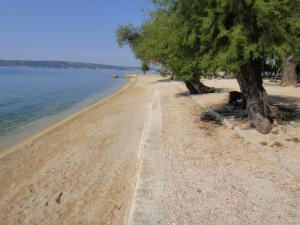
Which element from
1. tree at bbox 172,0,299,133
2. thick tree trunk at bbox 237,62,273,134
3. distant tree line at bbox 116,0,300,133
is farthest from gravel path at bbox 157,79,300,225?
tree at bbox 172,0,299,133

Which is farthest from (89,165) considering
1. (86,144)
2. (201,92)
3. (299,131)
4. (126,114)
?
(201,92)

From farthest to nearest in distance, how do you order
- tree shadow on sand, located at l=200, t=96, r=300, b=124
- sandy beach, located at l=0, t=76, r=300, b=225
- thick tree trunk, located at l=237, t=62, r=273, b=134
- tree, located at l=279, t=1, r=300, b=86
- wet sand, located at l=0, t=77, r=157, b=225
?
tree shadow on sand, located at l=200, t=96, r=300, b=124 → thick tree trunk, located at l=237, t=62, r=273, b=134 → tree, located at l=279, t=1, r=300, b=86 → wet sand, located at l=0, t=77, r=157, b=225 → sandy beach, located at l=0, t=76, r=300, b=225

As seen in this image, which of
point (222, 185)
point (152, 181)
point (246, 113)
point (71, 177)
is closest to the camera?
point (222, 185)

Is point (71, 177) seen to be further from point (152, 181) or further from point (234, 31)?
point (234, 31)

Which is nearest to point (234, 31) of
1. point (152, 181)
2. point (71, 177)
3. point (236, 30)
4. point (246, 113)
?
point (236, 30)

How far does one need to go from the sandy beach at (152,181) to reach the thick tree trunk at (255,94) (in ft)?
3.25

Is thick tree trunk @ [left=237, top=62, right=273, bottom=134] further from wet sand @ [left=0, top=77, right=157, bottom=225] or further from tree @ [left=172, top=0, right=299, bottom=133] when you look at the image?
wet sand @ [left=0, top=77, right=157, bottom=225]

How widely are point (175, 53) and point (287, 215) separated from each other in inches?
308

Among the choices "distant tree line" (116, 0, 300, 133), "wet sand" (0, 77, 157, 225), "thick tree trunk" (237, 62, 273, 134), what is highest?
"distant tree line" (116, 0, 300, 133)

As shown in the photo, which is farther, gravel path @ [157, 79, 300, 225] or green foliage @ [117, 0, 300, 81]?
green foliage @ [117, 0, 300, 81]

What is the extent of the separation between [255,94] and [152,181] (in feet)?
19.4

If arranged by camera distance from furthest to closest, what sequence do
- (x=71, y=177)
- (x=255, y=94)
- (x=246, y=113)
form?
(x=246, y=113), (x=255, y=94), (x=71, y=177)

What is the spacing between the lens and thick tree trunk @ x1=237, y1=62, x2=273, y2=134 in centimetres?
1159

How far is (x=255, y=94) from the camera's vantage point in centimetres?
1178
